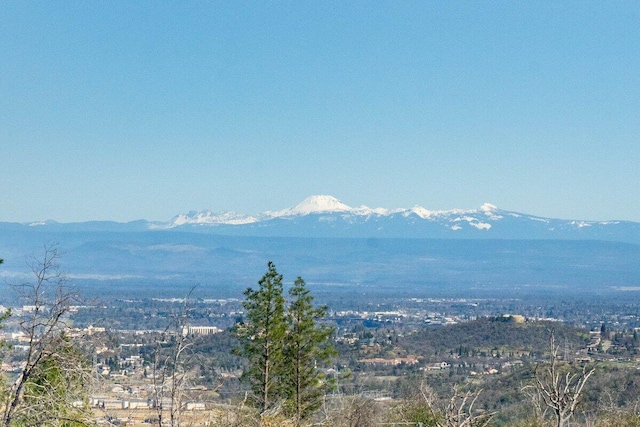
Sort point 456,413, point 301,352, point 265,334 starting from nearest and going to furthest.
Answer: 1. point 456,413
2. point 265,334
3. point 301,352

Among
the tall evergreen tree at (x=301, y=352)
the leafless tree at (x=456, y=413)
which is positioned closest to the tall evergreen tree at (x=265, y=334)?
the tall evergreen tree at (x=301, y=352)

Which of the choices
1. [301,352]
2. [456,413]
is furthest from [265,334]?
[456,413]

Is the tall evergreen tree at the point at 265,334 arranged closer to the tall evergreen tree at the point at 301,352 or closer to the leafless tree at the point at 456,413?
the tall evergreen tree at the point at 301,352

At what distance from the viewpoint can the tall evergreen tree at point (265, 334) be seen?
93.4ft

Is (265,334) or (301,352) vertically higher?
(265,334)

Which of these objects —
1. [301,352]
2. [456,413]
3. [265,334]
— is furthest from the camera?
[301,352]

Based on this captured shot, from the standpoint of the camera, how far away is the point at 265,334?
93.7ft

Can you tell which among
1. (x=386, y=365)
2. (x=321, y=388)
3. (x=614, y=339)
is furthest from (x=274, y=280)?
(x=614, y=339)

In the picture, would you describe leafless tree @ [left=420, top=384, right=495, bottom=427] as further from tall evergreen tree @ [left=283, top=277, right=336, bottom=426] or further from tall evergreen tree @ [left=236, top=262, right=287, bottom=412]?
tall evergreen tree @ [left=283, top=277, right=336, bottom=426]

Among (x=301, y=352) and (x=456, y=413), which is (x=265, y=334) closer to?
(x=301, y=352)

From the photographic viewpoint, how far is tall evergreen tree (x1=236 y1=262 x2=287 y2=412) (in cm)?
2845

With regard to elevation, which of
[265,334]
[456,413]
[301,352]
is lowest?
[301,352]

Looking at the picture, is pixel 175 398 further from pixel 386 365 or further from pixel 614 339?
pixel 614 339

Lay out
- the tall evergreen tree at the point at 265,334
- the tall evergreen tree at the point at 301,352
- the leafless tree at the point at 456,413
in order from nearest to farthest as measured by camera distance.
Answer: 1. the leafless tree at the point at 456,413
2. the tall evergreen tree at the point at 265,334
3. the tall evergreen tree at the point at 301,352
